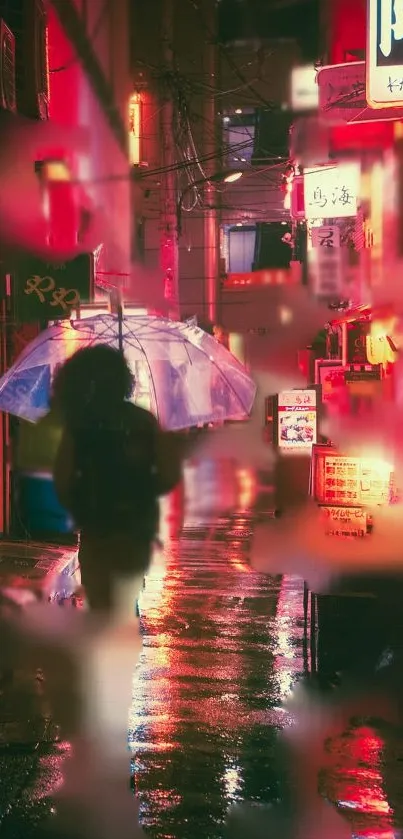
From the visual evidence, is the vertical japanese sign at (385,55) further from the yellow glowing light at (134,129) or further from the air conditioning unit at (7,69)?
the yellow glowing light at (134,129)

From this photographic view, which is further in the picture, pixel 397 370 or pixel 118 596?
pixel 397 370

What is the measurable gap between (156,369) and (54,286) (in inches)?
172

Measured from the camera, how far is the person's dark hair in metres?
7.79

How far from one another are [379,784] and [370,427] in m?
7.66

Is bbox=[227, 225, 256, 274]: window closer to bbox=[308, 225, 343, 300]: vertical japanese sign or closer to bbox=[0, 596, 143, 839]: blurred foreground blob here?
bbox=[308, 225, 343, 300]: vertical japanese sign

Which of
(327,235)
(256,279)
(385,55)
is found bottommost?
(256,279)

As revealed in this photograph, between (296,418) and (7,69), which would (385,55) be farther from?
(296,418)

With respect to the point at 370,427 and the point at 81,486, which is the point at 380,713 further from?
the point at 370,427

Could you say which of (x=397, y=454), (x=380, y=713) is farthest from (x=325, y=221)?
(x=380, y=713)

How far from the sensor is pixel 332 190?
1992 cm

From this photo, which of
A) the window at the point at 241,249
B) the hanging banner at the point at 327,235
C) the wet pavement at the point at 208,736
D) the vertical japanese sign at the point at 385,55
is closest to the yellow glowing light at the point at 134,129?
the hanging banner at the point at 327,235

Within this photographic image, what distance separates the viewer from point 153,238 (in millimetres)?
41438

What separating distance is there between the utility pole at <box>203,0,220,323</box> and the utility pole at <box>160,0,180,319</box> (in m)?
11.8

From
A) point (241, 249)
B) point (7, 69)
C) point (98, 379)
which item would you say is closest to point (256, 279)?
point (241, 249)
